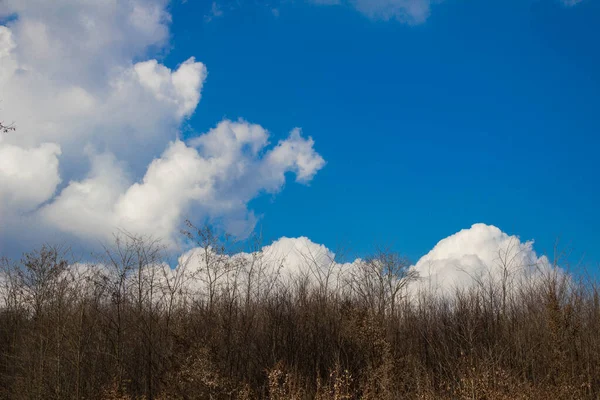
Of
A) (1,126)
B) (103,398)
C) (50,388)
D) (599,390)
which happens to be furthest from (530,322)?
(1,126)

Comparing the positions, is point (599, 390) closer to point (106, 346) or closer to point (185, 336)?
point (185, 336)

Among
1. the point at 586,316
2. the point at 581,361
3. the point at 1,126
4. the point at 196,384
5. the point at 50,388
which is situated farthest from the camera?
the point at 586,316

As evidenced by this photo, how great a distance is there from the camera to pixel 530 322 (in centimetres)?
2209

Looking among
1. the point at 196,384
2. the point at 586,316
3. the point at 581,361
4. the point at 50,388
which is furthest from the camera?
the point at 586,316

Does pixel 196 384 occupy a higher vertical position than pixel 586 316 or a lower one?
lower

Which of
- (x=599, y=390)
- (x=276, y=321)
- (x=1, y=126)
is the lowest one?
(x=599, y=390)

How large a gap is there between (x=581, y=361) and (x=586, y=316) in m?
2.63

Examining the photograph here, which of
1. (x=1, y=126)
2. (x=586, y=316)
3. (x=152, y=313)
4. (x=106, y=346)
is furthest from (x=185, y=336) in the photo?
(x=586, y=316)

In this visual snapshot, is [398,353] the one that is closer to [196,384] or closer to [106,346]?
[196,384]

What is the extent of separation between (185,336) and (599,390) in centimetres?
1432

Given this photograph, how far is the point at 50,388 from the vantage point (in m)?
17.7

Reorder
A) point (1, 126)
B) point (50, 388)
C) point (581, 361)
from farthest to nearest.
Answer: point (581, 361), point (50, 388), point (1, 126)

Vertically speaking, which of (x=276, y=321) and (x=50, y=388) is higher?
(x=276, y=321)

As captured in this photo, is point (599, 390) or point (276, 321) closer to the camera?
point (599, 390)
